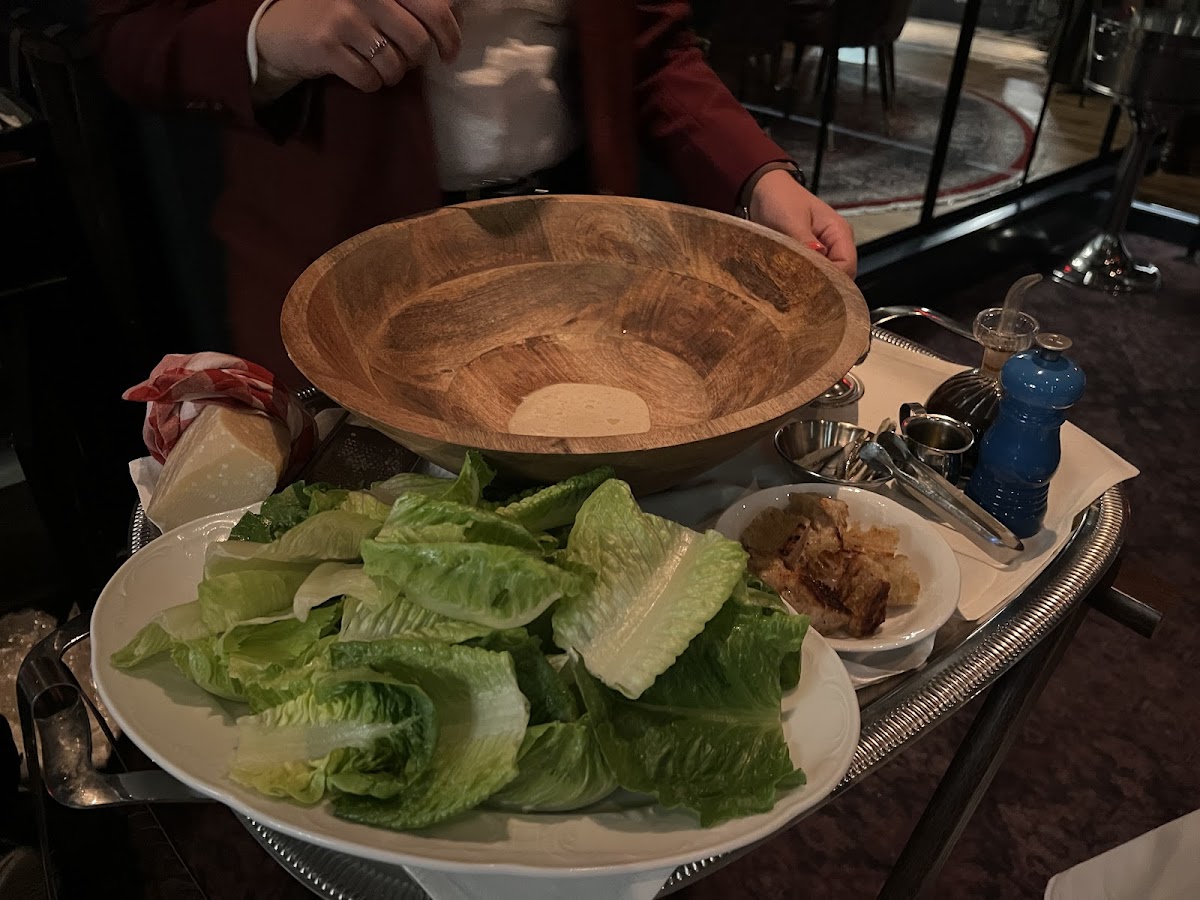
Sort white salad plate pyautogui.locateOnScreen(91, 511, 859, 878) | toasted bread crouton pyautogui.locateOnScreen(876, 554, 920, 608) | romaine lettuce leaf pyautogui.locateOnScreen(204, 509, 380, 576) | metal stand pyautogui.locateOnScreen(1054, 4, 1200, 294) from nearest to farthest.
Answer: white salad plate pyautogui.locateOnScreen(91, 511, 859, 878) < romaine lettuce leaf pyautogui.locateOnScreen(204, 509, 380, 576) < toasted bread crouton pyautogui.locateOnScreen(876, 554, 920, 608) < metal stand pyautogui.locateOnScreen(1054, 4, 1200, 294)

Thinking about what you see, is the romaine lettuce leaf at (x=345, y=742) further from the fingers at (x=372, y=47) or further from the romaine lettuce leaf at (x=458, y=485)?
the fingers at (x=372, y=47)

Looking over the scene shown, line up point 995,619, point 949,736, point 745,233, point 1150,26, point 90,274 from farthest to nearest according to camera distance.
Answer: point 1150,26
point 949,736
point 90,274
point 745,233
point 995,619

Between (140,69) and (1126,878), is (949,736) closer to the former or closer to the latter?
(1126,878)

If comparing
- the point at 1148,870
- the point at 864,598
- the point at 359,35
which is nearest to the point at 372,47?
the point at 359,35

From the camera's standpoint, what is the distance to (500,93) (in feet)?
3.41

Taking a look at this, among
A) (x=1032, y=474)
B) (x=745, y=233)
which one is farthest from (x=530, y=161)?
(x=1032, y=474)

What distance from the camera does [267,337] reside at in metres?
1.19

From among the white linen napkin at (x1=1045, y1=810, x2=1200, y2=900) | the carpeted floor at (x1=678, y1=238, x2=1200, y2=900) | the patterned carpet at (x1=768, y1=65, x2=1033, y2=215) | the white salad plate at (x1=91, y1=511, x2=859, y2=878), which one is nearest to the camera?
the white salad plate at (x1=91, y1=511, x2=859, y2=878)

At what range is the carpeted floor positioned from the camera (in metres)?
1.32

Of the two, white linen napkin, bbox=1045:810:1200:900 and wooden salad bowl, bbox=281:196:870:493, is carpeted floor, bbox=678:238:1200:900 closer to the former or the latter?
white linen napkin, bbox=1045:810:1200:900

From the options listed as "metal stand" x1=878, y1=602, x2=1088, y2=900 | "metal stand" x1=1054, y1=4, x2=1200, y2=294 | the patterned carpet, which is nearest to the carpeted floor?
"metal stand" x1=878, y1=602, x2=1088, y2=900

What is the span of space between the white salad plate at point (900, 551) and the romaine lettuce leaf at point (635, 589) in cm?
16

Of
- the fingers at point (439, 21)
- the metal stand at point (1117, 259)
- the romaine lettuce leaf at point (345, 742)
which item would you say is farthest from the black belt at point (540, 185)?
the metal stand at point (1117, 259)

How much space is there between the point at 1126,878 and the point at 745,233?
93 centimetres
